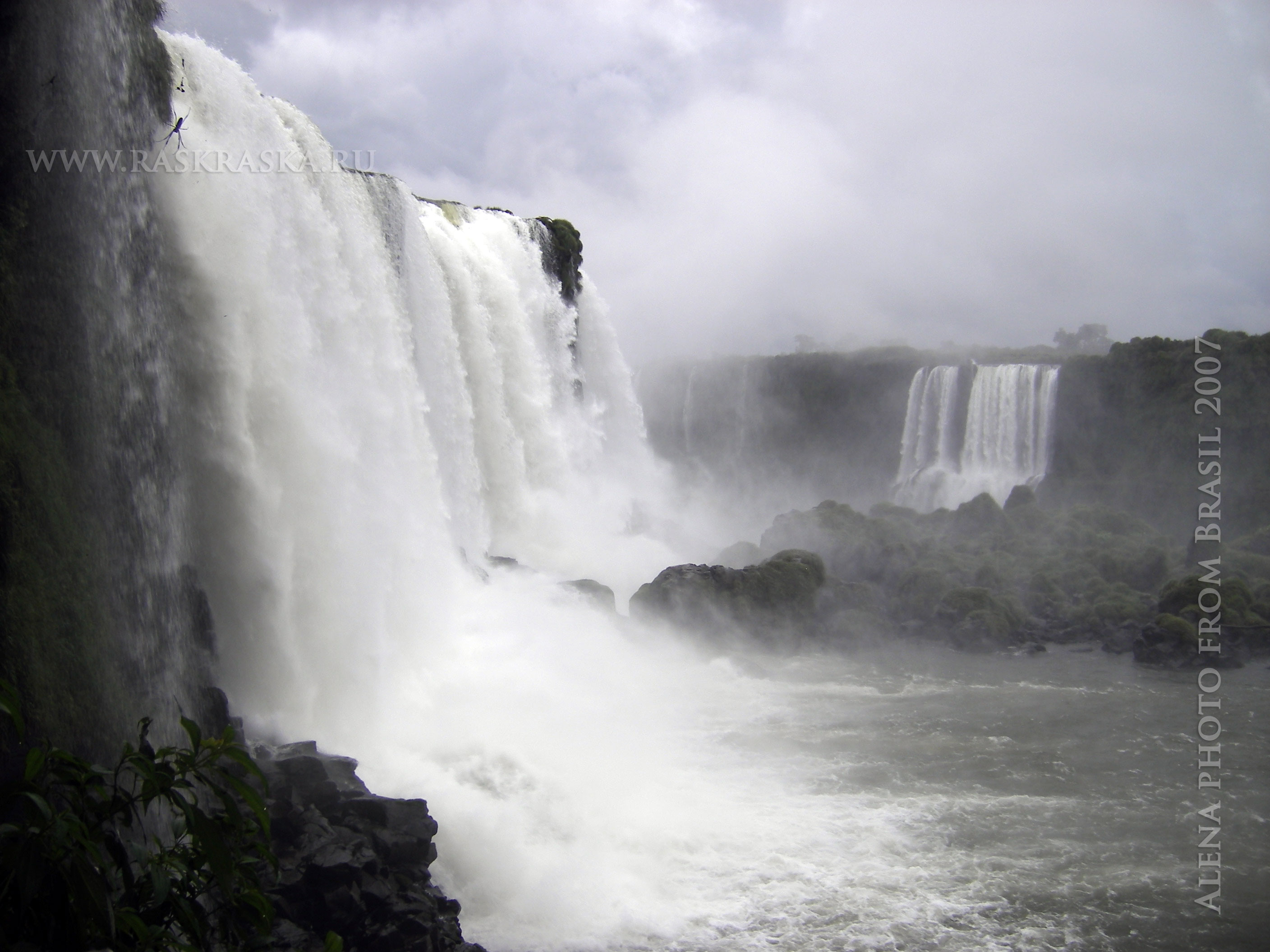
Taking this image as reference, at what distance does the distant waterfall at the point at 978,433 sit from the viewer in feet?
89.5

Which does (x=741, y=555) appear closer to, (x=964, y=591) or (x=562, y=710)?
(x=964, y=591)

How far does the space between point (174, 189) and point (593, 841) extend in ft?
20.5

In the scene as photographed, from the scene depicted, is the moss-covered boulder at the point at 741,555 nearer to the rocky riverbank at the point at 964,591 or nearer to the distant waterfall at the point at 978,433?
the rocky riverbank at the point at 964,591

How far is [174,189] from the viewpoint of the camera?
738cm

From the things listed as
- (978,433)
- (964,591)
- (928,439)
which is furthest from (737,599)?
(928,439)

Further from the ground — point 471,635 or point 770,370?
point 770,370

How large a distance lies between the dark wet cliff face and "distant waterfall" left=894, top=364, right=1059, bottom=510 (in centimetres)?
2392

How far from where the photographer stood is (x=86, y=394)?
18.5ft

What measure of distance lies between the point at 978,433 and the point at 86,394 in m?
26.2

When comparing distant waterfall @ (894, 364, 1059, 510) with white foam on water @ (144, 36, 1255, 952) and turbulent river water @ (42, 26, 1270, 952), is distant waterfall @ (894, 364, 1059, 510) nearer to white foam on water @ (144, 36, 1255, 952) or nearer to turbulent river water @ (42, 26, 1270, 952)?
turbulent river water @ (42, 26, 1270, 952)

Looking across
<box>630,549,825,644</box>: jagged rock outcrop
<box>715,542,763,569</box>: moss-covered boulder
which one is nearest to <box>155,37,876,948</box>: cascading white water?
<box>630,549,825,644</box>: jagged rock outcrop

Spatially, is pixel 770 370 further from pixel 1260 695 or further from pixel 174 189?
pixel 174 189

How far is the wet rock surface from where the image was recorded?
5.71m

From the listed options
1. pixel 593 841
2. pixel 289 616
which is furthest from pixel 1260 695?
pixel 289 616
